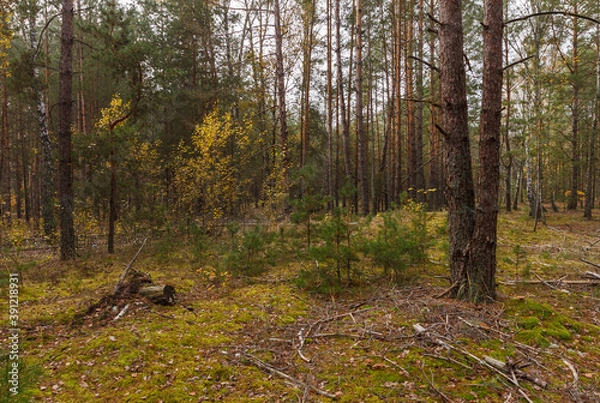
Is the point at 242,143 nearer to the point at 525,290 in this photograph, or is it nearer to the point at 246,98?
the point at 246,98

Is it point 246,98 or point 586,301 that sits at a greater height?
point 246,98

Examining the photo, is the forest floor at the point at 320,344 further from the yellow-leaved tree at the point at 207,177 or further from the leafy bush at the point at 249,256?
the yellow-leaved tree at the point at 207,177

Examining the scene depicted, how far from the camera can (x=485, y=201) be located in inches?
160

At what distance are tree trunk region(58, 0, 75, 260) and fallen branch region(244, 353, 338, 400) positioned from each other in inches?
291

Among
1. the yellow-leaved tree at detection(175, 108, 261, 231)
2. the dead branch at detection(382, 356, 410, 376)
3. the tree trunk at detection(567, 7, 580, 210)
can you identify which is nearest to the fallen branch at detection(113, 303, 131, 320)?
the dead branch at detection(382, 356, 410, 376)

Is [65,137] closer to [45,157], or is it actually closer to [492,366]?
[45,157]

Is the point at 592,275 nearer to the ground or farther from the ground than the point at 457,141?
nearer to the ground

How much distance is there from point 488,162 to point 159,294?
5.01 meters

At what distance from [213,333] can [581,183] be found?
37.5m

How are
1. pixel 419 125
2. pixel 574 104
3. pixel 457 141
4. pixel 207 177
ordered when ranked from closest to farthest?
1. pixel 457 141
2. pixel 207 177
3. pixel 419 125
4. pixel 574 104

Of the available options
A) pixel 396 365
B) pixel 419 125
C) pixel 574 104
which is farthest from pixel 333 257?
pixel 574 104

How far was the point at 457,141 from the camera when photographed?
13.7ft

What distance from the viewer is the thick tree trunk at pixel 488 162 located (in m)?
4.01

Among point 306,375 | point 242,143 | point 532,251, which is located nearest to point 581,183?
point 532,251
